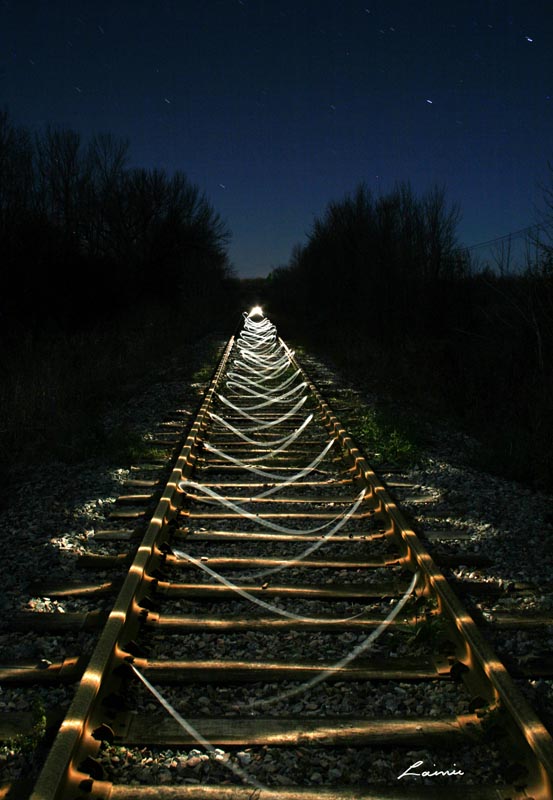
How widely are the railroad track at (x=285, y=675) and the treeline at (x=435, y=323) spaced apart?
3161 millimetres

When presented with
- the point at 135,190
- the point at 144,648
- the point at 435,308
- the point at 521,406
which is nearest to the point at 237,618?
the point at 144,648

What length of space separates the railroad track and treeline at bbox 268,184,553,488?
124 inches

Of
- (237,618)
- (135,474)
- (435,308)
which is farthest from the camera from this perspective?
(435,308)

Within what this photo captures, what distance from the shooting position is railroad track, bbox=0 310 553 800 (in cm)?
237

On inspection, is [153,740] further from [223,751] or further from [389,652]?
[389,652]

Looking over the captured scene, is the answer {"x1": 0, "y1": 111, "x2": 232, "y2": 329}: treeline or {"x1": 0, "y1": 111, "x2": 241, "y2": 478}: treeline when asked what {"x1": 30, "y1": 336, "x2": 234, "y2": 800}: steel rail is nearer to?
{"x1": 0, "y1": 111, "x2": 241, "y2": 478}: treeline

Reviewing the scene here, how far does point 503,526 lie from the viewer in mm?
5258

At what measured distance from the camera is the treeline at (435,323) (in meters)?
9.32

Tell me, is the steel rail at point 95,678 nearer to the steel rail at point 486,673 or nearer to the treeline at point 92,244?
the steel rail at point 486,673

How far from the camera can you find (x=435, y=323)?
21891 millimetres

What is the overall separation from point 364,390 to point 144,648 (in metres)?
9.38
